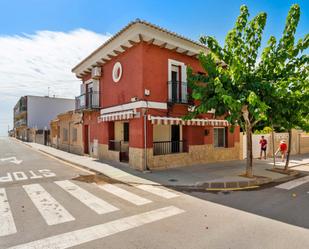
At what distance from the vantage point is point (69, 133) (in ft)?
70.8

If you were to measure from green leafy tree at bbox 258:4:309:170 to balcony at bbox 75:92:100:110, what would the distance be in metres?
10.9

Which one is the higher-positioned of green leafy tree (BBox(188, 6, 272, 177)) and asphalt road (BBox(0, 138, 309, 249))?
green leafy tree (BBox(188, 6, 272, 177))

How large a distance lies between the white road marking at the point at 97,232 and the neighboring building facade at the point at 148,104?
5.75 metres

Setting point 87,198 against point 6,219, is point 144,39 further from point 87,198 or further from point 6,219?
point 6,219

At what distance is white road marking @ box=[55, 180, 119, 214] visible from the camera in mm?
5809

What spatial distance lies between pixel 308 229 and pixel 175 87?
959 cm

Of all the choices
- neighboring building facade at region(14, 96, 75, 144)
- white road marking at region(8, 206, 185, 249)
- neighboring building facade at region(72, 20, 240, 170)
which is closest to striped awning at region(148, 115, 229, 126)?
neighboring building facade at region(72, 20, 240, 170)

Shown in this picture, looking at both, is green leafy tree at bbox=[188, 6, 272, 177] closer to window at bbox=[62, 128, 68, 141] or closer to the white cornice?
the white cornice

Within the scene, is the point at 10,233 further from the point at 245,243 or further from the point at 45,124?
the point at 45,124

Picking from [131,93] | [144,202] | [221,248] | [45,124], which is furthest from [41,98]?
[221,248]

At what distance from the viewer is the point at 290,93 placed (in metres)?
8.57

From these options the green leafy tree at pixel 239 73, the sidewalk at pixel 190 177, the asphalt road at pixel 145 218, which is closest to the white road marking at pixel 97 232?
the asphalt road at pixel 145 218

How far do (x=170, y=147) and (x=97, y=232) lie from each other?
950cm

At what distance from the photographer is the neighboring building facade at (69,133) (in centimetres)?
1881
